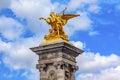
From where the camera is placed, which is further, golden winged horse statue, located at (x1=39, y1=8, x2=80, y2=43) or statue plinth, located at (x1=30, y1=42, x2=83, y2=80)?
golden winged horse statue, located at (x1=39, y1=8, x2=80, y2=43)

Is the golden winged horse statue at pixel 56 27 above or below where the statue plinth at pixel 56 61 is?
above

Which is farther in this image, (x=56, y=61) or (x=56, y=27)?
(x=56, y=27)

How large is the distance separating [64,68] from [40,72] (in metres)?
2.83

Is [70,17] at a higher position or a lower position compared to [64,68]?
higher

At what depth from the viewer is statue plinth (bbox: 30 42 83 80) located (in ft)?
170

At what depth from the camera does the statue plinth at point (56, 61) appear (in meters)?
51.8

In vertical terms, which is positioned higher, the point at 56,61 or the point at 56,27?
the point at 56,27

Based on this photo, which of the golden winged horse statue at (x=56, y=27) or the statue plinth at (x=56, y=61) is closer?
the statue plinth at (x=56, y=61)

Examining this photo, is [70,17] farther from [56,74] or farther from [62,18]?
[56,74]

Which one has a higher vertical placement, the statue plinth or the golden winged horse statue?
the golden winged horse statue

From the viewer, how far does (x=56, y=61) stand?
52094mm

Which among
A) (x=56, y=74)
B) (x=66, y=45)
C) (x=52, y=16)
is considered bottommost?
(x=56, y=74)

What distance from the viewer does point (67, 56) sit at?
53.1 metres

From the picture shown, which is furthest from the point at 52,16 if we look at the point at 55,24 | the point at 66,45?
the point at 66,45
